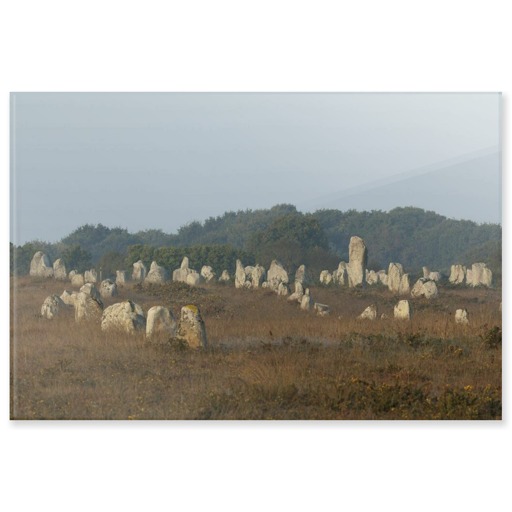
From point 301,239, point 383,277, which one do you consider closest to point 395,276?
point 383,277

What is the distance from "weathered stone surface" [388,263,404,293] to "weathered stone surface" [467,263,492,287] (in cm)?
109

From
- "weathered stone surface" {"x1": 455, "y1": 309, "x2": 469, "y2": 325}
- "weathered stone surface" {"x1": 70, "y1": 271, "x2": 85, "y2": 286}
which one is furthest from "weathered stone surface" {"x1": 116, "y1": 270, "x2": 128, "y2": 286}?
"weathered stone surface" {"x1": 455, "y1": 309, "x2": 469, "y2": 325}

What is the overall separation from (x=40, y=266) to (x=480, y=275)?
21.8 feet

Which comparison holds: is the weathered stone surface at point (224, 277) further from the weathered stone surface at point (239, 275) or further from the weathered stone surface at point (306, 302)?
the weathered stone surface at point (306, 302)

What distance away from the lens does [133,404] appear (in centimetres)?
1415

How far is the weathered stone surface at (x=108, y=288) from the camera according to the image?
51.1ft

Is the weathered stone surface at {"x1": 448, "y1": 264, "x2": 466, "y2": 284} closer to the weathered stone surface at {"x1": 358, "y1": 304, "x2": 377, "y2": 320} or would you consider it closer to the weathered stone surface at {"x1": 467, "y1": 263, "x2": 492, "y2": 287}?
the weathered stone surface at {"x1": 467, "y1": 263, "x2": 492, "y2": 287}

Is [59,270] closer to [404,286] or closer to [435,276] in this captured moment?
[404,286]

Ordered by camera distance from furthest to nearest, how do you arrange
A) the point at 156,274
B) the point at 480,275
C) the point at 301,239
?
the point at 301,239, the point at 156,274, the point at 480,275

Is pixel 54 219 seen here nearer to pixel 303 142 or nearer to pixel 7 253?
pixel 7 253

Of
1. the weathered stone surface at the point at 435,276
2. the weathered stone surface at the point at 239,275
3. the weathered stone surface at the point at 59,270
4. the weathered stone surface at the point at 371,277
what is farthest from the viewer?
the weathered stone surface at the point at 239,275

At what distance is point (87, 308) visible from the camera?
15.5 meters

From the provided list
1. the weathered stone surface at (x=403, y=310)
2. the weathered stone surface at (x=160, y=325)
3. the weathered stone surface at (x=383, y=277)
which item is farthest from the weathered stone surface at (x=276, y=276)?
the weathered stone surface at (x=403, y=310)

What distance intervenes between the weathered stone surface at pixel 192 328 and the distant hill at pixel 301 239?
0.92 metres
